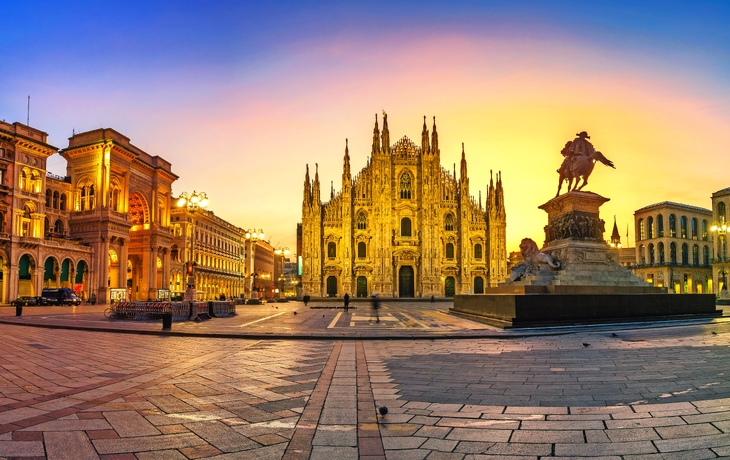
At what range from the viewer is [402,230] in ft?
230

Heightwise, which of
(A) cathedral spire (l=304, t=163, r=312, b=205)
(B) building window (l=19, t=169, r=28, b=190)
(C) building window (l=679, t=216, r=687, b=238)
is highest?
(A) cathedral spire (l=304, t=163, r=312, b=205)

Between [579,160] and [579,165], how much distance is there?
0.81 feet

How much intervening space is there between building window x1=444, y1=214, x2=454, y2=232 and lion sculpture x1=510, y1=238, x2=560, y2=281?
157 feet

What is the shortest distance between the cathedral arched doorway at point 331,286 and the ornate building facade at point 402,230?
0.13 meters

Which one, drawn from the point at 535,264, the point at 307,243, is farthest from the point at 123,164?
the point at 535,264

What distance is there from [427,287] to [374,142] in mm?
19861

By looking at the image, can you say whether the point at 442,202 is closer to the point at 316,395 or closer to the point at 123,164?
the point at 123,164

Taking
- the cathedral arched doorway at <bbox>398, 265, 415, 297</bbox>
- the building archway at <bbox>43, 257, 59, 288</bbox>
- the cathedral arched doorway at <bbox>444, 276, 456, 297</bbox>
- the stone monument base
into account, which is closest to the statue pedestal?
the stone monument base

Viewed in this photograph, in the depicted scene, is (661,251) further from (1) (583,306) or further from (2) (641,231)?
(1) (583,306)

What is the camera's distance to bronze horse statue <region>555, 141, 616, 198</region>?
2280 centimetres

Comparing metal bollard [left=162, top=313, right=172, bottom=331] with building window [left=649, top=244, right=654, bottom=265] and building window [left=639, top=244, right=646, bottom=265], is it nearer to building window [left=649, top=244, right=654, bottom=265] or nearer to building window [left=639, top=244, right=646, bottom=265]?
building window [left=649, top=244, right=654, bottom=265]

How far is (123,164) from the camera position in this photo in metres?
57.0

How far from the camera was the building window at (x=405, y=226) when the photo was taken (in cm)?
7012

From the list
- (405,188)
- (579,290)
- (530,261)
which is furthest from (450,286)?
(579,290)
